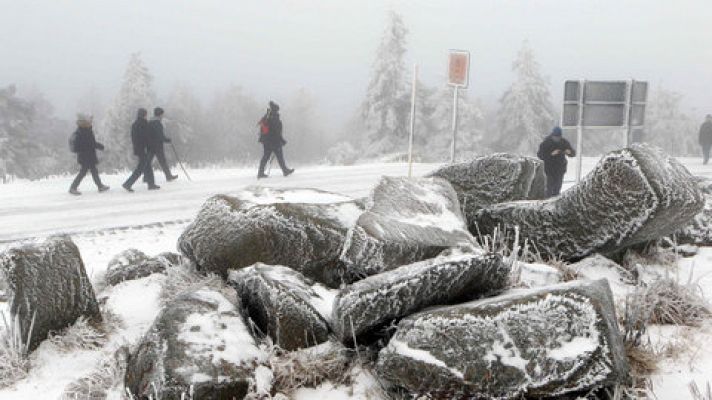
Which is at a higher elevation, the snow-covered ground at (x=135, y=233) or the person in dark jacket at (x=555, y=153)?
the person in dark jacket at (x=555, y=153)

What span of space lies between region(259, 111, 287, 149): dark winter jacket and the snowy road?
86 cm

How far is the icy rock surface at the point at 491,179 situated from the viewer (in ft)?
21.0

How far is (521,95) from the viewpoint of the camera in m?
44.5

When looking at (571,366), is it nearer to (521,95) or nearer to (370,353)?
(370,353)

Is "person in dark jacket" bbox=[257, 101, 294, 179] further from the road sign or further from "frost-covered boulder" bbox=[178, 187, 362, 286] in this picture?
"frost-covered boulder" bbox=[178, 187, 362, 286]

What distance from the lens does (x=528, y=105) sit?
4434cm

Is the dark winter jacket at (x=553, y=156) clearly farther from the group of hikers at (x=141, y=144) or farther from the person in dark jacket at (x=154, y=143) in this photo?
the person in dark jacket at (x=154, y=143)

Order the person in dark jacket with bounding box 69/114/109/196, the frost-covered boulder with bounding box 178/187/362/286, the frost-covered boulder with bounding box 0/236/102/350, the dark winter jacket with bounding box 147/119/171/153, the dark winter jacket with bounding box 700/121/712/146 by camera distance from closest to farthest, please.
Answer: the frost-covered boulder with bounding box 0/236/102/350
the frost-covered boulder with bounding box 178/187/362/286
the person in dark jacket with bounding box 69/114/109/196
the dark winter jacket with bounding box 147/119/171/153
the dark winter jacket with bounding box 700/121/712/146

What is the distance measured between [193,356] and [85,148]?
1107 centimetres

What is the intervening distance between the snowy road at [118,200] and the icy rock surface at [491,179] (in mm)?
3474

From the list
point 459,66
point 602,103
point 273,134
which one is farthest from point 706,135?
point 273,134

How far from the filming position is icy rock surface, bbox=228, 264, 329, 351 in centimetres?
412

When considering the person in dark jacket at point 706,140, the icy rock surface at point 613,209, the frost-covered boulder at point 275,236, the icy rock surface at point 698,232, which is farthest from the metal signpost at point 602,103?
the person in dark jacket at point 706,140

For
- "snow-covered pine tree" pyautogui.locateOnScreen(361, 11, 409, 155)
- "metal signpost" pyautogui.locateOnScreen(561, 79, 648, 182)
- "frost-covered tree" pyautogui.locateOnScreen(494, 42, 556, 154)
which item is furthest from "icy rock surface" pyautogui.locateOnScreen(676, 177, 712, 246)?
"frost-covered tree" pyautogui.locateOnScreen(494, 42, 556, 154)
